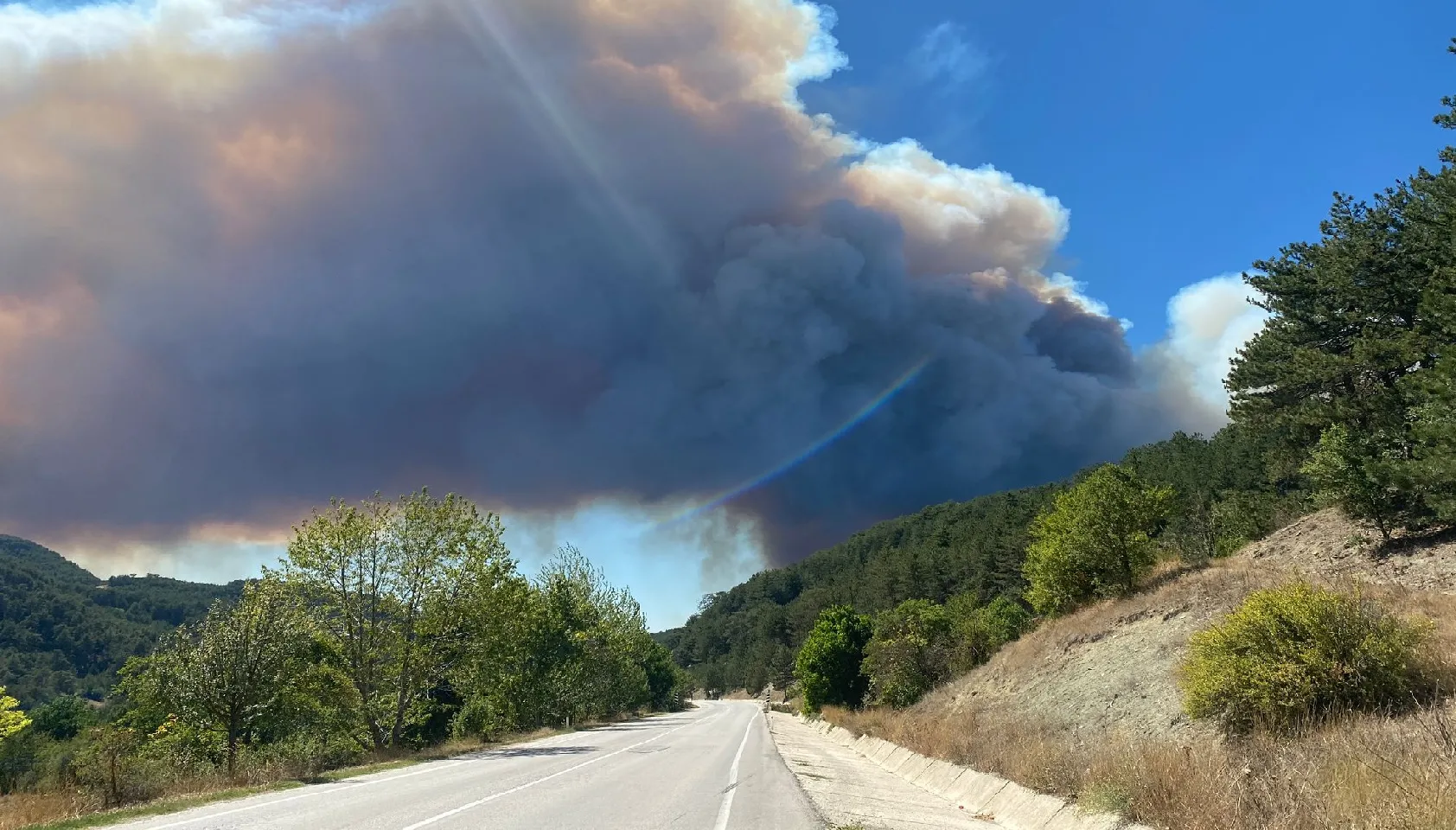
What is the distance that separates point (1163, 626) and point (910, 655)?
96.5 ft

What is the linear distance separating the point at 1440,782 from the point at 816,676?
7498 centimetres

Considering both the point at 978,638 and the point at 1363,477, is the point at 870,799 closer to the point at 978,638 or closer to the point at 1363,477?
the point at 1363,477

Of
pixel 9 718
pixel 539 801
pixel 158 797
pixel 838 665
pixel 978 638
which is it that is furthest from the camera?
pixel 838 665

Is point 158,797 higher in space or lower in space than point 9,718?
lower

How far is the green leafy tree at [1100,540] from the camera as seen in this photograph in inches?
1425

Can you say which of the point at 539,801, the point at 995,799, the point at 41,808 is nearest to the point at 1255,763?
the point at 995,799

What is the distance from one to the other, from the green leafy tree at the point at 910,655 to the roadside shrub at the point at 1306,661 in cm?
3864

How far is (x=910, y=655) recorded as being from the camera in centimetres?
5550

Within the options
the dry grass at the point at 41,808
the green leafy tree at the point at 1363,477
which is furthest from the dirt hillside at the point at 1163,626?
the dry grass at the point at 41,808

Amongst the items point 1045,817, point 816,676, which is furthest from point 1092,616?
point 816,676

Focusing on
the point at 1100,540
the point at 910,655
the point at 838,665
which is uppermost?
the point at 1100,540

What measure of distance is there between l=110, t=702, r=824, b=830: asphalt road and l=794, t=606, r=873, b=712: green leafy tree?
53.5 metres

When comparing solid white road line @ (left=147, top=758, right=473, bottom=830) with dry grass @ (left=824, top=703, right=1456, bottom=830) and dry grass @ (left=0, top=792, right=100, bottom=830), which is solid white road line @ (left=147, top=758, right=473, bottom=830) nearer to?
dry grass @ (left=0, top=792, right=100, bottom=830)

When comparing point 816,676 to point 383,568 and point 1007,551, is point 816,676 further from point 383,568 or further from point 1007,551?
point 383,568
